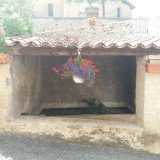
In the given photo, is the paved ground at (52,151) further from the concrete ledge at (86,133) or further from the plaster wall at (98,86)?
the plaster wall at (98,86)

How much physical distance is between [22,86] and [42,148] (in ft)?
6.03

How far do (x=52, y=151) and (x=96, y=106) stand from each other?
12.4 feet

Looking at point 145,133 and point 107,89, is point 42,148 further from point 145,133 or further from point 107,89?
point 107,89

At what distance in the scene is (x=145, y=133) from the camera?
4211 mm

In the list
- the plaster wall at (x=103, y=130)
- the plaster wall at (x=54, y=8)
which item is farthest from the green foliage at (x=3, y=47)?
the plaster wall at (x=54, y=8)

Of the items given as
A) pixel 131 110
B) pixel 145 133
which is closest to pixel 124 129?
pixel 145 133

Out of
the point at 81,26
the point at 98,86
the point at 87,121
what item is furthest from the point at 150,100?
the point at 81,26

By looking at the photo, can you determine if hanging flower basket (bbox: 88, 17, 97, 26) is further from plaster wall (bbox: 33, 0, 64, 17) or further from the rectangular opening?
the rectangular opening

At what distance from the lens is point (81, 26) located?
1527 centimetres

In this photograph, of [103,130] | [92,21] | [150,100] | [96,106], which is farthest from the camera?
[92,21]

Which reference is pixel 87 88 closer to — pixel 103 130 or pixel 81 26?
pixel 103 130

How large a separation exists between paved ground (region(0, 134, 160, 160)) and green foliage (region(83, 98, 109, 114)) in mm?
2853

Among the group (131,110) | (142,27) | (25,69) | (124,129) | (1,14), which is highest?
(142,27)

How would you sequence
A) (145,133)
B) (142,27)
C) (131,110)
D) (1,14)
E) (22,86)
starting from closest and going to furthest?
(145,133), (22,86), (1,14), (131,110), (142,27)
